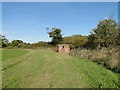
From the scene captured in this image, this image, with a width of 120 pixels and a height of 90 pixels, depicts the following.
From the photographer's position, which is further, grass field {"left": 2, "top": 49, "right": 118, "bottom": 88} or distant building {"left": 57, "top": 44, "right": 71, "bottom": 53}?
distant building {"left": 57, "top": 44, "right": 71, "bottom": 53}

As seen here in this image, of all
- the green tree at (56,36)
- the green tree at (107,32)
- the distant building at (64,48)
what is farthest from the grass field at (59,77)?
the green tree at (56,36)

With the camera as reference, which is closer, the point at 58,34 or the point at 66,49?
the point at 66,49

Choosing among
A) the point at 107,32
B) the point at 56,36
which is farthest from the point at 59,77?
the point at 56,36

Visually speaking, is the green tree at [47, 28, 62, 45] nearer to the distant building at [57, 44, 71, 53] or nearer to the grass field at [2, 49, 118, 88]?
the distant building at [57, 44, 71, 53]

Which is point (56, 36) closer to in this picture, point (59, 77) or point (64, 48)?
point (64, 48)

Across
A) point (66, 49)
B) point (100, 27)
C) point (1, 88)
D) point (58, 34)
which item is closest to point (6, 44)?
point (58, 34)

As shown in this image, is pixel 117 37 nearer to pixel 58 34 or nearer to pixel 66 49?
pixel 66 49

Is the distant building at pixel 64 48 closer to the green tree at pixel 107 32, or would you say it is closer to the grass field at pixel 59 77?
the green tree at pixel 107 32

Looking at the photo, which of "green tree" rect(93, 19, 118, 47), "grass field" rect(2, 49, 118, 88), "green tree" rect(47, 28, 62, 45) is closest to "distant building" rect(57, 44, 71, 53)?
"green tree" rect(93, 19, 118, 47)

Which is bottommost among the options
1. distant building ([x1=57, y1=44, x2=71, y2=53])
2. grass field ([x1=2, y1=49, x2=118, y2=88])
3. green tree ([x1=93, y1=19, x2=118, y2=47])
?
grass field ([x1=2, y1=49, x2=118, y2=88])

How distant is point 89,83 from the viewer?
159 inches

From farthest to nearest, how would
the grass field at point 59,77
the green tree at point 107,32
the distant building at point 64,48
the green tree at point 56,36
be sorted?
the green tree at point 56,36 → the distant building at point 64,48 → the green tree at point 107,32 → the grass field at point 59,77

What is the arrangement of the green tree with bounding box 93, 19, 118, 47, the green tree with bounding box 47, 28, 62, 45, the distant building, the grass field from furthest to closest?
the green tree with bounding box 47, 28, 62, 45, the distant building, the green tree with bounding box 93, 19, 118, 47, the grass field

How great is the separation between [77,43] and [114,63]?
644 inches
